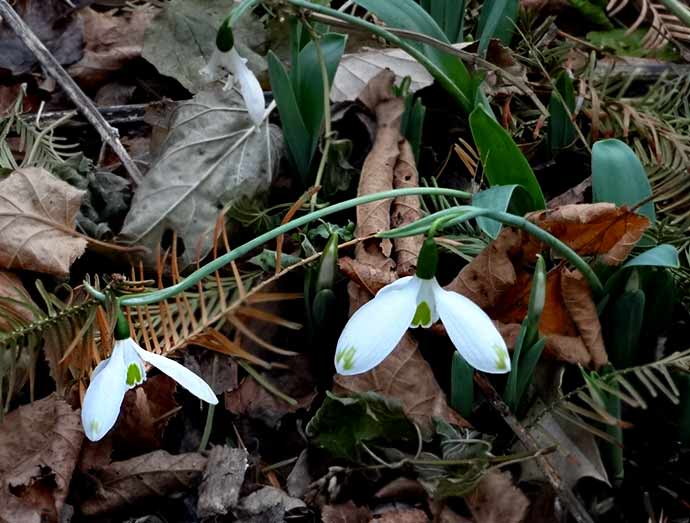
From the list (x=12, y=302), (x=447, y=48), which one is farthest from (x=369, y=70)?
(x=12, y=302)

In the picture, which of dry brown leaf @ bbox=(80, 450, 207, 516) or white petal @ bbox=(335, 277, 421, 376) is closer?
white petal @ bbox=(335, 277, 421, 376)

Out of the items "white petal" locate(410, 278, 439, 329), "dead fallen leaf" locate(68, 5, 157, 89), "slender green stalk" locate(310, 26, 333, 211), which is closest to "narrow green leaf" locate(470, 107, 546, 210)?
"slender green stalk" locate(310, 26, 333, 211)

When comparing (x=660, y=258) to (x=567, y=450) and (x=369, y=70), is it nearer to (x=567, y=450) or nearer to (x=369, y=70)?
(x=567, y=450)

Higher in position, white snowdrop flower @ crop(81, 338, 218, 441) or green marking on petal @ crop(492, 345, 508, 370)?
green marking on petal @ crop(492, 345, 508, 370)

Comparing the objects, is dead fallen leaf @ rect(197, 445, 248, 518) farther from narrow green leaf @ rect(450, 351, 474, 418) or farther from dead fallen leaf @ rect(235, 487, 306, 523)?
narrow green leaf @ rect(450, 351, 474, 418)

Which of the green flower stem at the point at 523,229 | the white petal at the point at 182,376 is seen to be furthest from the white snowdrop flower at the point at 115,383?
the green flower stem at the point at 523,229

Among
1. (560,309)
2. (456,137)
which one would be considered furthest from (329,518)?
(456,137)
